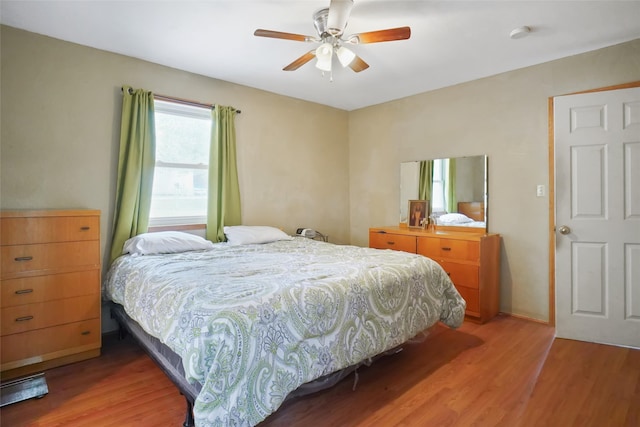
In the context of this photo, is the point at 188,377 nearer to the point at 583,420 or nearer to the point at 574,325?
the point at 583,420

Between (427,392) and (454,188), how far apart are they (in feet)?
7.90

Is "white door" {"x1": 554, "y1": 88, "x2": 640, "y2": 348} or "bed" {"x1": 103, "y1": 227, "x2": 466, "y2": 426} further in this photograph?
"white door" {"x1": 554, "y1": 88, "x2": 640, "y2": 348}

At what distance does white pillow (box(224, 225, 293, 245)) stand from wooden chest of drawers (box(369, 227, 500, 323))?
156 centimetres

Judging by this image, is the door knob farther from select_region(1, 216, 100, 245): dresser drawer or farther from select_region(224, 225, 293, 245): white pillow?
select_region(1, 216, 100, 245): dresser drawer

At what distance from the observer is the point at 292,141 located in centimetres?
433

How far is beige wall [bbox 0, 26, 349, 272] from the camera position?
2.54 meters

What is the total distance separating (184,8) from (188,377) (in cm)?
228

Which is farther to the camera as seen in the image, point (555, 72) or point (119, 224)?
point (555, 72)

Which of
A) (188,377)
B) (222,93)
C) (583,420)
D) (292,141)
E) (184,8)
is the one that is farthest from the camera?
(292,141)

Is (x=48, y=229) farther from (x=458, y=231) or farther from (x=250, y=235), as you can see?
(x=458, y=231)

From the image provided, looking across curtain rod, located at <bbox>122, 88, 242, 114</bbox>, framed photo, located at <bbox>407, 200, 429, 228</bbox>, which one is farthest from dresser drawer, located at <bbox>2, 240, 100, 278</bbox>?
framed photo, located at <bbox>407, 200, 429, 228</bbox>

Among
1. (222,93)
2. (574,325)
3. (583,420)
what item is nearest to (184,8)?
(222,93)

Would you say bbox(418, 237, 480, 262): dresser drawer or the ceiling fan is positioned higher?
the ceiling fan

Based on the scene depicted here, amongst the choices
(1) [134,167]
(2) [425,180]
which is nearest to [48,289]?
Result: (1) [134,167]
